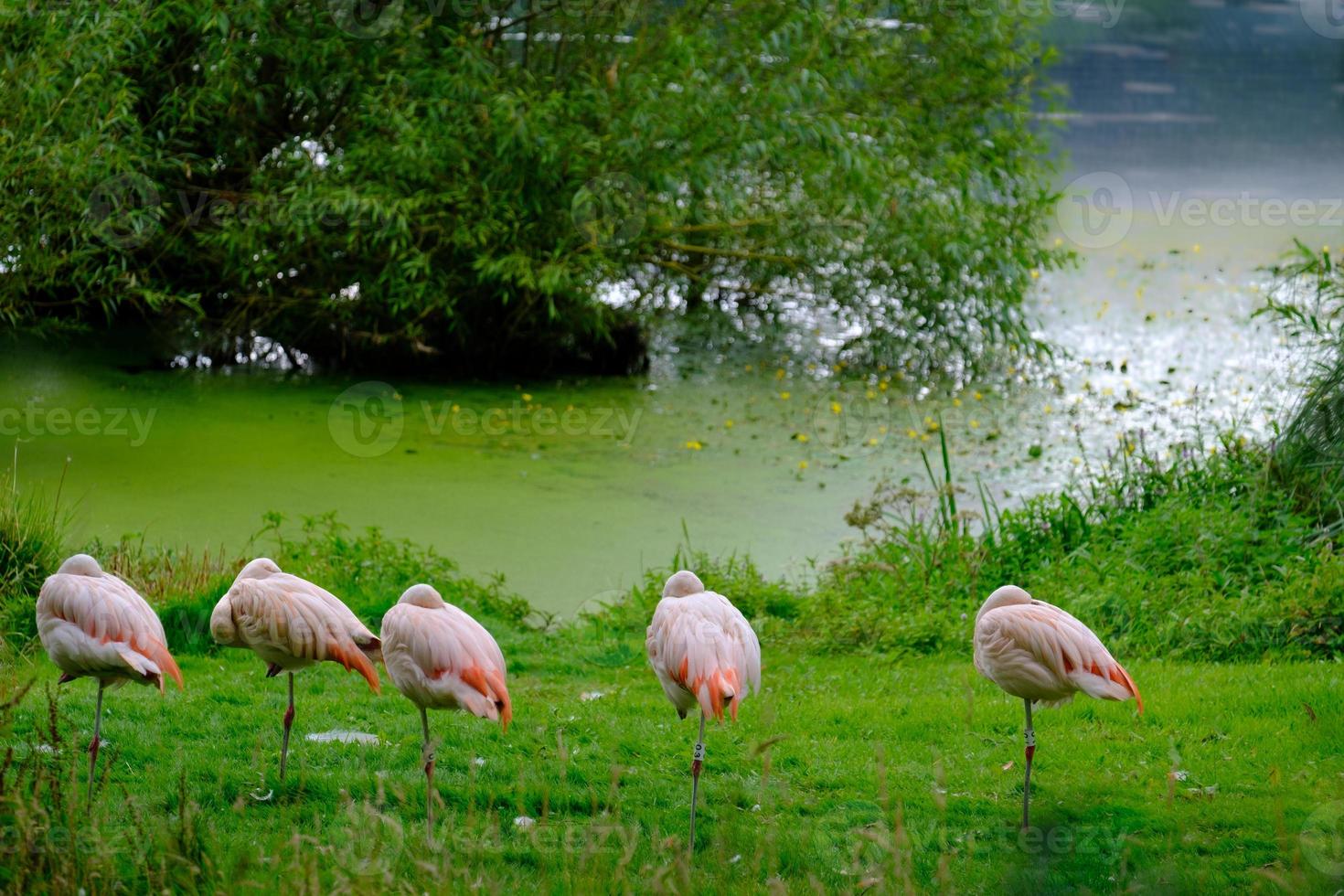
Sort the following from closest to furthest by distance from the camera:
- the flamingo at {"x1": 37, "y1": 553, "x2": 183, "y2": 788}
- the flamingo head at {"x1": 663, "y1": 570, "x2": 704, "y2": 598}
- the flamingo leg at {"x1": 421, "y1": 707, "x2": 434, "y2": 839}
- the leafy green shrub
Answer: the flamingo leg at {"x1": 421, "y1": 707, "x2": 434, "y2": 839} < the flamingo at {"x1": 37, "y1": 553, "x2": 183, "y2": 788} < the flamingo head at {"x1": 663, "y1": 570, "x2": 704, "y2": 598} < the leafy green shrub

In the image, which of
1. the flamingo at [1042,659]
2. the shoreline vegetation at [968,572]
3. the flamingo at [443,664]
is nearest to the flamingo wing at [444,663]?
the flamingo at [443,664]

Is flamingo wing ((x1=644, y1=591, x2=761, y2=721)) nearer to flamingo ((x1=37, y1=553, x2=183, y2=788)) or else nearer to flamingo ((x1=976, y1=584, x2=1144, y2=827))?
flamingo ((x1=976, y1=584, x2=1144, y2=827))

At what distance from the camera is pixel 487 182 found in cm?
945

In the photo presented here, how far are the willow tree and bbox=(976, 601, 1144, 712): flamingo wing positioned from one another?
573 cm

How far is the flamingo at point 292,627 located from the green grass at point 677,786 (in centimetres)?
31

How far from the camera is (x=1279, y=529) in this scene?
19.9 feet

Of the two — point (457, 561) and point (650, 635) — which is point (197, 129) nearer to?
point (457, 561)

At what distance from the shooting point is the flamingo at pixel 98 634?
3.69 metres

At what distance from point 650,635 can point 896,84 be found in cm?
878

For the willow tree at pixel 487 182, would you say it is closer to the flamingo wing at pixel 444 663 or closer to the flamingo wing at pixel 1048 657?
the flamingo wing at pixel 444 663

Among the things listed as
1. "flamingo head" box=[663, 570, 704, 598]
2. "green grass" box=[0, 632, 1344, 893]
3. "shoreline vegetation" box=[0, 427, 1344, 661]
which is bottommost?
"green grass" box=[0, 632, 1344, 893]

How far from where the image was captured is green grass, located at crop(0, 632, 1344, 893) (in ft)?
10.0

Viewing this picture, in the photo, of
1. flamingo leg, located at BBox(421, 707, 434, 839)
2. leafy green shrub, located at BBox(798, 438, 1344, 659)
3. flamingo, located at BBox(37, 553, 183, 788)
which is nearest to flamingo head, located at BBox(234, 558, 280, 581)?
flamingo, located at BBox(37, 553, 183, 788)

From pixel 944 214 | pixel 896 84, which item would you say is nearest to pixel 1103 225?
pixel 896 84
